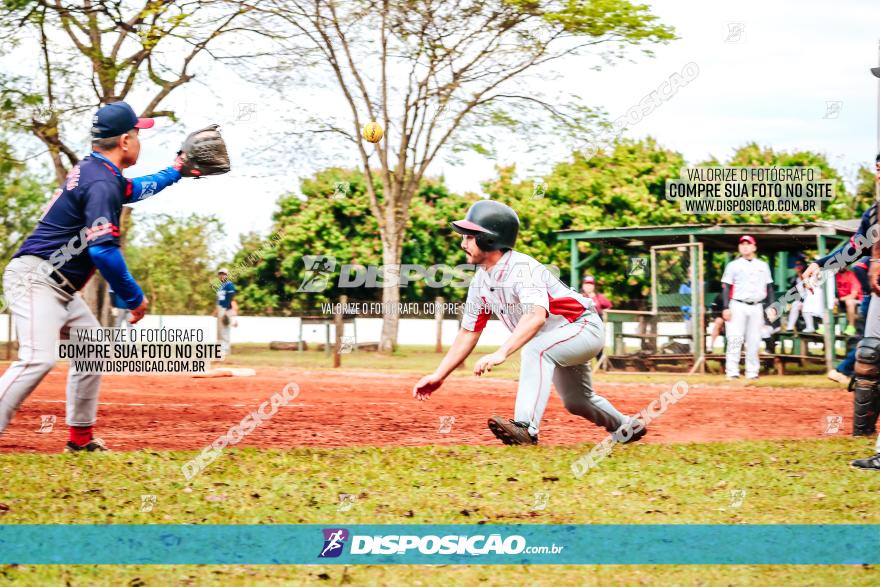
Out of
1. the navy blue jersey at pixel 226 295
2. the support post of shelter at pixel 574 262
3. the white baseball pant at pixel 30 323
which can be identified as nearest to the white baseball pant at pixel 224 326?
the navy blue jersey at pixel 226 295

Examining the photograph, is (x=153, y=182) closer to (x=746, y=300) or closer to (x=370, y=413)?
(x=370, y=413)

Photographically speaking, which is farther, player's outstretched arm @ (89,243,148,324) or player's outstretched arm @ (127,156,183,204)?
player's outstretched arm @ (127,156,183,204)

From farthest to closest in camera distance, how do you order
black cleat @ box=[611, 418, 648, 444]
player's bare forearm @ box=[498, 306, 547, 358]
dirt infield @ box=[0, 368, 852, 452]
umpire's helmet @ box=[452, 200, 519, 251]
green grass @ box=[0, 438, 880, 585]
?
1. dirt infield @ box=[0, 368, 852, 452]
2. black cleat @ box=[611, 418, 648, 444]
3. umpire's helmet @ box=[452, 200, 519, 251]
4. player's bare forearm @ box=[498, 306, 547, 358]
5. green grass @ box=[0, 438, 880, 585]

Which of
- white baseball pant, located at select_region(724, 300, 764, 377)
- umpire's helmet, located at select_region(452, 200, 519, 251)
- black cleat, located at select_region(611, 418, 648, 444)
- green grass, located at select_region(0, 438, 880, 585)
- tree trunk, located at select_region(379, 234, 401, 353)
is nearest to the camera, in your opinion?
green grass, located at select_region(0, 438, 880, 585)

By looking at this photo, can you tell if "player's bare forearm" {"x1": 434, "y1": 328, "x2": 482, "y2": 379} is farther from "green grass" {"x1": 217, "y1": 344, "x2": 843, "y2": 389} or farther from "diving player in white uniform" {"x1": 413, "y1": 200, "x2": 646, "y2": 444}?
"green grass" {"x1": 217, "y1": 344, "x2": 843, "y2": 389}

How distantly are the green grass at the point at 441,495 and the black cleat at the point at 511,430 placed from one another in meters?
0.14

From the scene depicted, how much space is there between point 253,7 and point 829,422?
18221mm

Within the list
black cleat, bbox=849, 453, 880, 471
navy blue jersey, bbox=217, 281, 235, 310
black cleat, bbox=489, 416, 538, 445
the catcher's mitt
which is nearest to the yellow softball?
navy blue jersey, bbox=217, 281, 235, 310

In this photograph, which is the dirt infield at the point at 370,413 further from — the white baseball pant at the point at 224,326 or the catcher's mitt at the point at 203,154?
the white baseball pant at the point at 224,326

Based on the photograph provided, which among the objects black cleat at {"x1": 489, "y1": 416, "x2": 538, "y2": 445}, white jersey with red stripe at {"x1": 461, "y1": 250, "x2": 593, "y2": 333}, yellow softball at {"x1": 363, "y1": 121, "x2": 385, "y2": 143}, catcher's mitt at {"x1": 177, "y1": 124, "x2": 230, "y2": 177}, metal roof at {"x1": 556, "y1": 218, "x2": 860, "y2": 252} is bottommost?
black cleat at {"x1": 489, "y1": 416, "x2": 538, "y2": 445}

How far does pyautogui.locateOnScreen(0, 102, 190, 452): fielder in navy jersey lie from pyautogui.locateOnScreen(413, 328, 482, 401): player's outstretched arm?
1893 millimetres

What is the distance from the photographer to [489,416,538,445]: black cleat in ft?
22.8

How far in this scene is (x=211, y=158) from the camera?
7055 mm

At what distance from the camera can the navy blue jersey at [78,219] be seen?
20.0 ft
